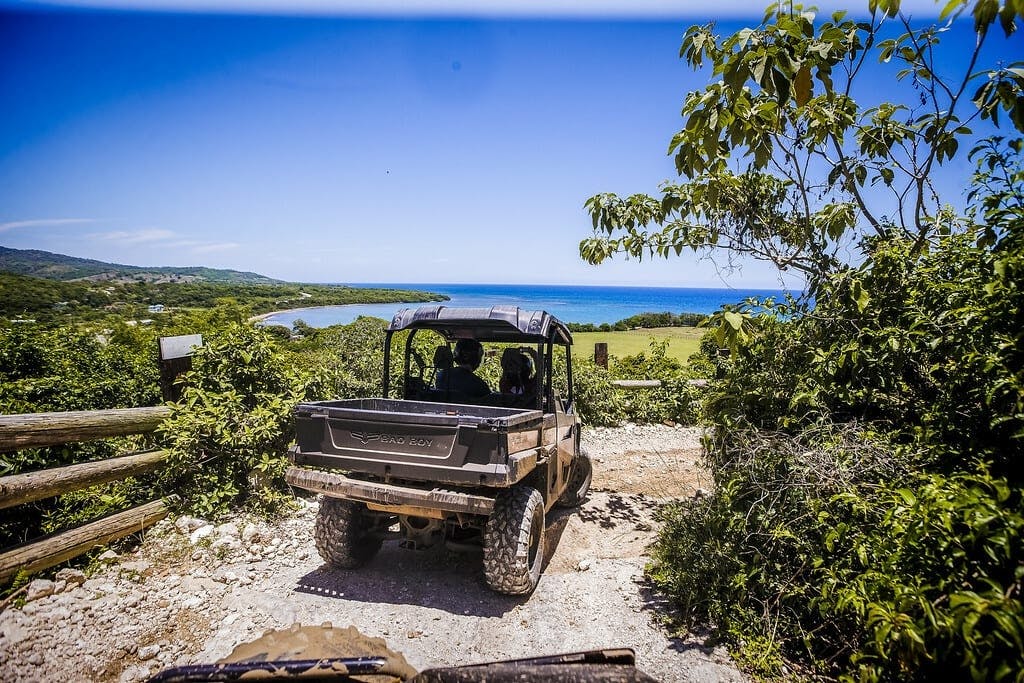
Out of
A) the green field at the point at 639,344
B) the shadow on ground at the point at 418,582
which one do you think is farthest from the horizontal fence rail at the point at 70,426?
the green field at the point at 639,344

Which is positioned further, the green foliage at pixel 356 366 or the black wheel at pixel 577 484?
the green foliage at pixel 356 366

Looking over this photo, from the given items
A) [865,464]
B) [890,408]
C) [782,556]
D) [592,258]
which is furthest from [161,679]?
[592,258]

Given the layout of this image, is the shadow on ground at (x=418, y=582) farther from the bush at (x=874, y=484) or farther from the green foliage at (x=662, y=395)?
the green foliage at (x=662, y=395)

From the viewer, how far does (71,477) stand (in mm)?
4762

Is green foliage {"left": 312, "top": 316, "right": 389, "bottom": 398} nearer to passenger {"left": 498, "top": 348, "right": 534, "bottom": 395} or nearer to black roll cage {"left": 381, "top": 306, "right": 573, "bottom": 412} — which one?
black roll cage {"left": 381, "top": 306, "right": 573, "bottom": 412}

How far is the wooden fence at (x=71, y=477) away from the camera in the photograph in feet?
13.9

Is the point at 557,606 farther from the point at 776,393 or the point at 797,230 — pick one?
A: the point at 797,230

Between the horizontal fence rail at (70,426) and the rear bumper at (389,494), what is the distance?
85.5 inches

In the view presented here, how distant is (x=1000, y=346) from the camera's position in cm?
294

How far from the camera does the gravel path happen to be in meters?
3.65

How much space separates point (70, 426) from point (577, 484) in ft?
17.9

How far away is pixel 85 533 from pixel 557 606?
14.0 ft

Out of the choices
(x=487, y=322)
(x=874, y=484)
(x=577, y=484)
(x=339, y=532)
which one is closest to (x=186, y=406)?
(x=339, y=532)

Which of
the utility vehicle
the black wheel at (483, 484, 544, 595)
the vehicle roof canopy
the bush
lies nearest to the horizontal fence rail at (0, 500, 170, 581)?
the utility vehicle
